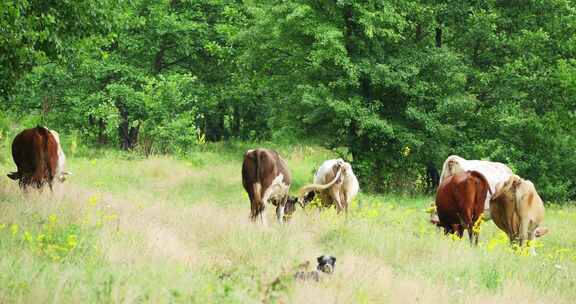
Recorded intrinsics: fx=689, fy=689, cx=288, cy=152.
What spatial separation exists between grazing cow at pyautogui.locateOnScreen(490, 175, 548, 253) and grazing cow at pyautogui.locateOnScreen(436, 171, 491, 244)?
55cm

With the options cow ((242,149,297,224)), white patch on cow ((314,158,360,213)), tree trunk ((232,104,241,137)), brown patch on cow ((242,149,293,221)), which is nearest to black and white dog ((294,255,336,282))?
cow ((242,149,297,224))

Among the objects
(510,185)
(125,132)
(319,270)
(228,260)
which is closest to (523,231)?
(510,185)

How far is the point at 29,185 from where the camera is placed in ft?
40.8

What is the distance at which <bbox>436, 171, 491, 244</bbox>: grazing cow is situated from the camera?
12.4m

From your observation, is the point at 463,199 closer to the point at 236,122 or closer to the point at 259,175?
the point at 259,175

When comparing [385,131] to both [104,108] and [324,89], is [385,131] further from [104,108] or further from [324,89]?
[104,108]

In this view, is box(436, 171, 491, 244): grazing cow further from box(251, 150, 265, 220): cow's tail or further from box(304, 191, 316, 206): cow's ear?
box(251, 150, 265, 220): cow's tail

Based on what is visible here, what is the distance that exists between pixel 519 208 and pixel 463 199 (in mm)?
1207

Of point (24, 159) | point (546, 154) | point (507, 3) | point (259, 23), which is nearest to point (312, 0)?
point (259, 23)

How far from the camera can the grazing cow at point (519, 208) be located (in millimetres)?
12727

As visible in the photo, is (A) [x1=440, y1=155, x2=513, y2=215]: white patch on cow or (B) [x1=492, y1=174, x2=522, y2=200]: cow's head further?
(A) [x1=440, y1=155, x2=513, y2=215]: white patch on cow

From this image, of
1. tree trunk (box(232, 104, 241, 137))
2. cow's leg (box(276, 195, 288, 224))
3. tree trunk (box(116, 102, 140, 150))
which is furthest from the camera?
tree trunk (box(232, 104, 241, 137))

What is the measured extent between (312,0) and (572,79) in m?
8.29

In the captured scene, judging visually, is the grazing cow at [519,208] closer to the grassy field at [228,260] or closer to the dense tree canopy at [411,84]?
the grassy field at [228,260]
